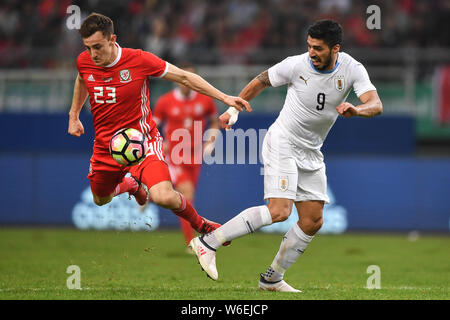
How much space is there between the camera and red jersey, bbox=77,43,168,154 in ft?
24.0

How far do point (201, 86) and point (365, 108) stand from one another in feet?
5.14

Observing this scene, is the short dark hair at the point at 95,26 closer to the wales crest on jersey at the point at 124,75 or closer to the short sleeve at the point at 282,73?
the wales crest on jersey at the point at 124,75

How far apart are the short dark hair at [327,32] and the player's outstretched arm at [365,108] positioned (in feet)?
1.78

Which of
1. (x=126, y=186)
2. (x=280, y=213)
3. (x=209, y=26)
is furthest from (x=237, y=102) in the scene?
(x=209, y=26)

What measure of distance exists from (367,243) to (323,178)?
5.71m

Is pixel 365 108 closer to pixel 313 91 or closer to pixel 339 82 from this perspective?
pixel 339 82

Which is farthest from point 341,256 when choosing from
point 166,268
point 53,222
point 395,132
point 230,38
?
point 230,38

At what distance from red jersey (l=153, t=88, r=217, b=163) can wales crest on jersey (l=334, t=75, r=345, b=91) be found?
4.87m

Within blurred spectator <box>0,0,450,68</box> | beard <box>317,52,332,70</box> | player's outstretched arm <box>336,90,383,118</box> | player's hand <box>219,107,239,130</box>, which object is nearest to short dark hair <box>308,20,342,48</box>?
beard <box>317,52,332,70</box>

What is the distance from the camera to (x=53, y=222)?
1433 centimetres

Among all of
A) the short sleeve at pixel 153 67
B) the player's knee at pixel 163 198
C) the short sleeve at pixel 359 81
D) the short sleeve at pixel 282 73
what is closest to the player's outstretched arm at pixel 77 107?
the short sleeve at pixel 153 67

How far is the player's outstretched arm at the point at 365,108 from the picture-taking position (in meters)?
6.10

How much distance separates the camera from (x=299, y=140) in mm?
7055

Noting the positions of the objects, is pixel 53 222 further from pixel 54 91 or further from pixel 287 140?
pixel 287 140
